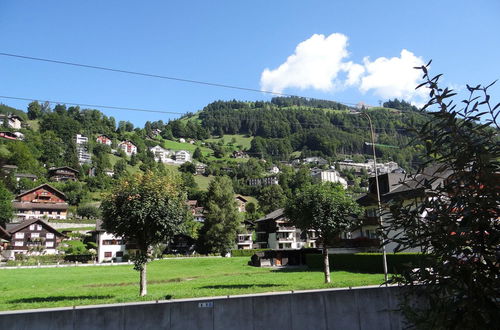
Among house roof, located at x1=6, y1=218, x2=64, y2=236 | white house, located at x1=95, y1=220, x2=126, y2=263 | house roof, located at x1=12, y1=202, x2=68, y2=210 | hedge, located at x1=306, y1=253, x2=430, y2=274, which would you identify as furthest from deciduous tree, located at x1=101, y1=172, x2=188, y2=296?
house roof, located at x1=12, y1=202, x2=68, y2=210

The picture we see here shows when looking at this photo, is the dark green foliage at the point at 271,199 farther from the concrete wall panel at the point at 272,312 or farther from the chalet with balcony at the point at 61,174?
the concrete wall panel at the point at 272,312

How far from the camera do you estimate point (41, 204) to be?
426 ft

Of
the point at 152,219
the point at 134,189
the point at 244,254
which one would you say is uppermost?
the point at 134,189

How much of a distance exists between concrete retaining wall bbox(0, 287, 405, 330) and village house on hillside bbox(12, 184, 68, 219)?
129 m

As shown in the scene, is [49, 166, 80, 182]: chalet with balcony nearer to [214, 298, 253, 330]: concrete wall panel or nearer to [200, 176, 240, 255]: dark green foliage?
[200, 176, 240, 255]: dark green foliage

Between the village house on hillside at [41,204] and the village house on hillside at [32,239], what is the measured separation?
30757 millimetres

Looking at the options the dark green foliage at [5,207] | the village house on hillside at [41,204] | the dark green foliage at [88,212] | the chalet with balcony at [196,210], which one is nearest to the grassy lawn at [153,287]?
the dark green foliage at [5,207]

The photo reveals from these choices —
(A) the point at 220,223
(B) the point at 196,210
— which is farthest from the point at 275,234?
(B) the point at 196,210

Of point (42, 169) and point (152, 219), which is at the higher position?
point (42, 169)

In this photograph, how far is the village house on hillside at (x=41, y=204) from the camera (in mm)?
127750

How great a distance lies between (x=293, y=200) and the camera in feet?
101

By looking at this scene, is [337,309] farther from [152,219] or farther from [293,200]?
[293,200]

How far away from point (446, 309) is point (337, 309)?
1065 cm

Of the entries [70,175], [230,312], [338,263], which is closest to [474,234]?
[230,312]
